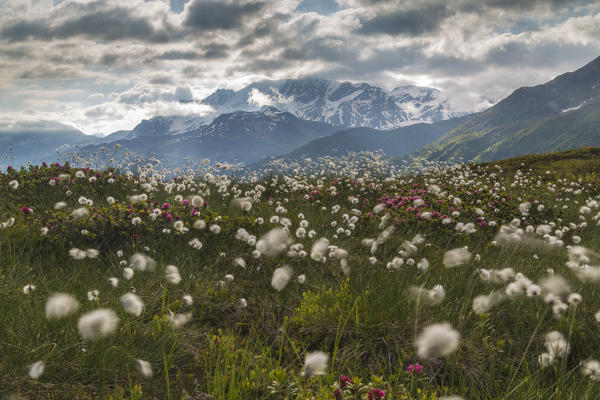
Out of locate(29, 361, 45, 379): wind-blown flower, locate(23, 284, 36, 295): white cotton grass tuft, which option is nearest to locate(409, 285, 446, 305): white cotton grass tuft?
locate(29, 361, 45, 379): wind-blown flower

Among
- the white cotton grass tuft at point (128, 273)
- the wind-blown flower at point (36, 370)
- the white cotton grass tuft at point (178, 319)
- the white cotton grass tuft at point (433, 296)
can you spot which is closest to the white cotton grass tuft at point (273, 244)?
the white cotton grass tuft at point (178, 319)

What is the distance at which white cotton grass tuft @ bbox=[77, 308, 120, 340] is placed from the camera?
7.73 ft

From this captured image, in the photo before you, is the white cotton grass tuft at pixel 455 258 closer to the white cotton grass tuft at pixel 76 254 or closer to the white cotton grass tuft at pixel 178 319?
the white cotton grass tuft at pixel 178 319

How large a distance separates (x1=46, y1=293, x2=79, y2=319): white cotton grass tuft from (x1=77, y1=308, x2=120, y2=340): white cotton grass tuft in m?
0.33

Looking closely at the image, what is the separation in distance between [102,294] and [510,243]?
6.40m

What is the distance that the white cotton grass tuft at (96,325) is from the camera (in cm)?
236

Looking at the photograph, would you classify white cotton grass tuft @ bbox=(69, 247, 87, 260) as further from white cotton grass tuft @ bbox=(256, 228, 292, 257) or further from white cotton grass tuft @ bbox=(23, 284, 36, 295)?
white cotton grass tuft @ bbox=(256, 228, 292, 257)

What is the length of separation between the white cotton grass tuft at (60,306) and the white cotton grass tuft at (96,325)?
0.33 meters

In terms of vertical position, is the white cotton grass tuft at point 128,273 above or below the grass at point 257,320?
above

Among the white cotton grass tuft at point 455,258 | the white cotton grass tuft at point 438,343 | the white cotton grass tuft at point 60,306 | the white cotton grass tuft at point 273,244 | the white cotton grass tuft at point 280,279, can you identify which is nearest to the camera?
the white cotton grass tuft at point 438,343

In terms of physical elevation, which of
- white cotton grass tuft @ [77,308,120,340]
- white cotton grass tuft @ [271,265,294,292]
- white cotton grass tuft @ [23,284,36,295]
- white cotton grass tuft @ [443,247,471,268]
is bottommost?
white cotton grass tuft @ [443,247,471,268]

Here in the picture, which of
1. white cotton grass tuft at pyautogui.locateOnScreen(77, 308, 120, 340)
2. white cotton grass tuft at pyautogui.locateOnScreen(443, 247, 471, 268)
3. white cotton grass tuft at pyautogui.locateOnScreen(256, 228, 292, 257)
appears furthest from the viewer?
white cotton grass tuft at pyautogui.locateOnScreen(256, 228, 292, 257)

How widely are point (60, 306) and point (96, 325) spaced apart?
Result: 0.60 metres

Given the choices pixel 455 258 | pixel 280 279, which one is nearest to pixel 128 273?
pixel 280 279
